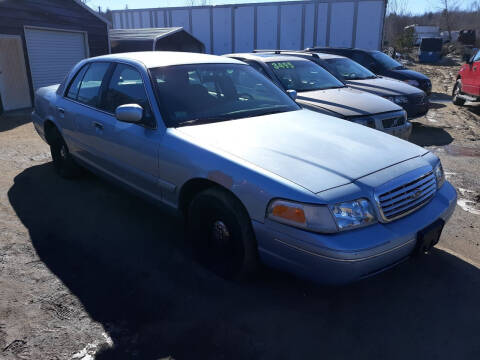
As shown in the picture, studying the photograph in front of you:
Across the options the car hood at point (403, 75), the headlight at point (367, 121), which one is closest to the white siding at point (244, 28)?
the car hood at point (403, 75)

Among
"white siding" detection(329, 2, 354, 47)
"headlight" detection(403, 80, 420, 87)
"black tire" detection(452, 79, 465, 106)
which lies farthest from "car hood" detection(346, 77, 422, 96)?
"white siding" detection(329, 2, 354, 47)

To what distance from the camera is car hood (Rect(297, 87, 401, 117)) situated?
604cm

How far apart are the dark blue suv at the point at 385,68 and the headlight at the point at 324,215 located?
9.37m

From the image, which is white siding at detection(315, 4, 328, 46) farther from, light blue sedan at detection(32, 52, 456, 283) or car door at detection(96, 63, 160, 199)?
car door at detection(96, 63, 160, 199)

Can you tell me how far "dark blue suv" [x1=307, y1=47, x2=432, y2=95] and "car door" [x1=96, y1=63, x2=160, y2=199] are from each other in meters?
8.92

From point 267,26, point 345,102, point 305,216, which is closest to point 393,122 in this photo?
point 345,102

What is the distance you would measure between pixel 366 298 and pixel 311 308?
1.44 ft

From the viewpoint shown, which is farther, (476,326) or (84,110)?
(84,110)

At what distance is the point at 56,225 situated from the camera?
412 centimetres

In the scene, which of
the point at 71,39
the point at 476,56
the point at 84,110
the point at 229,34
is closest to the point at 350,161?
the point at 84,110

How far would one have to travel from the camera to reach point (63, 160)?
17.4 ft

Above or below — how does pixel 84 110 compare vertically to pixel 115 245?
above

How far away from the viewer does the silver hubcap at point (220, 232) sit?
3004 mm

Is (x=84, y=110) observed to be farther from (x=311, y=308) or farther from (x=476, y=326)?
(x=476, y=326)
